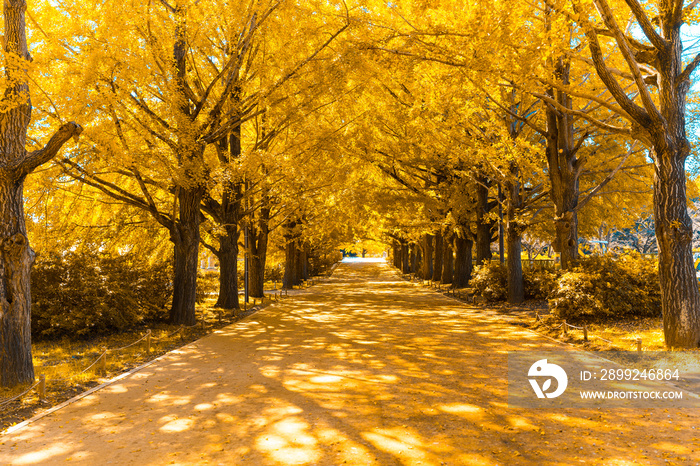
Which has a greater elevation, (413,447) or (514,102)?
(514,102)

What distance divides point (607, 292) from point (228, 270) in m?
12.7

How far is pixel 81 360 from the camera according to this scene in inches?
397

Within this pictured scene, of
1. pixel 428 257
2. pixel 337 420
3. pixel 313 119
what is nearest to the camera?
pixel 337 420

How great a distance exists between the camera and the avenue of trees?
8.88 meters

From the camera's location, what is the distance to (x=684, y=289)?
9.12 m

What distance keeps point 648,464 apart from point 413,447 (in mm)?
2155

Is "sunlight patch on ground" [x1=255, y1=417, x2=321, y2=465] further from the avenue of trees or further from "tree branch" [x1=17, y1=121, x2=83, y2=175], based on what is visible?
"tree branch" [x1=17, y1=121, x2=83, y2=175]

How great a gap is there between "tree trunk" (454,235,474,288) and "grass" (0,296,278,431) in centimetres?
1380

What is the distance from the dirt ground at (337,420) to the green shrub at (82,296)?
3.32 m

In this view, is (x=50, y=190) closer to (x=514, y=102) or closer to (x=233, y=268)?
(x=233, y=268)

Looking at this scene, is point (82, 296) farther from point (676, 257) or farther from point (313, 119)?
point (676, 257)

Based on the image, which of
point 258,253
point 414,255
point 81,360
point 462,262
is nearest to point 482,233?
point 462,262

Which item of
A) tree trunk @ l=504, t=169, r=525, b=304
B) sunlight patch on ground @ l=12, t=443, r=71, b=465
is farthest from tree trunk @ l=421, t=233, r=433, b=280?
sunlight patch on ground @ l=12, t=443, r=71, b=465

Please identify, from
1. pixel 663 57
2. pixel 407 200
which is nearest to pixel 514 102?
pixel 407 200
